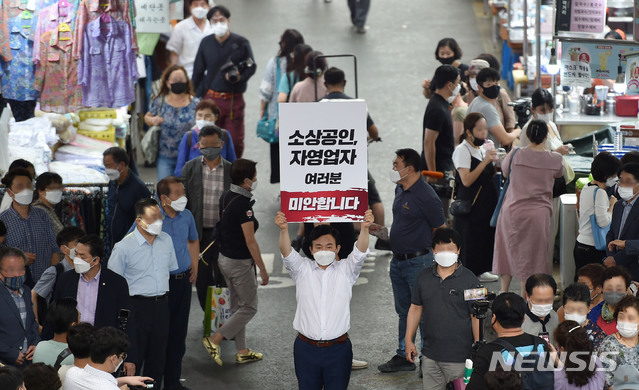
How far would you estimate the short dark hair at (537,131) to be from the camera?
967 centimetres

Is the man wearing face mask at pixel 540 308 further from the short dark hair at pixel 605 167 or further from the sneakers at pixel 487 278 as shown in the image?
the sneakers at pixel 487 278

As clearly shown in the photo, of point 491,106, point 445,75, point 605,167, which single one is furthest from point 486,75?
point 605,167

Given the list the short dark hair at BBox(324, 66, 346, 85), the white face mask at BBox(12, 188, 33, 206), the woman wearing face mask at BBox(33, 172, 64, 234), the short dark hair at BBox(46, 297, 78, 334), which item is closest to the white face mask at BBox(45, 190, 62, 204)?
the woman wearing face mask at BBox(33, 172, 64, 234)

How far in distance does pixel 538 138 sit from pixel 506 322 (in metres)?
3.31

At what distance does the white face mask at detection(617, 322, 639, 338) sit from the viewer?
23.3 ft

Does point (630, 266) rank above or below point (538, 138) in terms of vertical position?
below

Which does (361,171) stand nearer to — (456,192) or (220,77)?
(456,192)

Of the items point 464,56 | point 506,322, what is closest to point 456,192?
point 506,322

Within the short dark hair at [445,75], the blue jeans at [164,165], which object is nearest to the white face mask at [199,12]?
the blue jeans at [164,165]

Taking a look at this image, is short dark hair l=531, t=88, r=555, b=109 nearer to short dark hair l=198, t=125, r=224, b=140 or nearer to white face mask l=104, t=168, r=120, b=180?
short dark hair l=198, t=125, r=224, b=140

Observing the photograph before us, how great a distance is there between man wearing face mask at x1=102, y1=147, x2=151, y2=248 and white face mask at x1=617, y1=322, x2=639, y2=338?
14.8 feet

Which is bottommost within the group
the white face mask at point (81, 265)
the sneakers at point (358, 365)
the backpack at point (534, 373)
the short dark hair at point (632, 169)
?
the sneakers at point (358, 365)

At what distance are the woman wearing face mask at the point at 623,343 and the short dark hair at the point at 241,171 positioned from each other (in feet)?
11.6

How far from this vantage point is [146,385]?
7.18 meters
